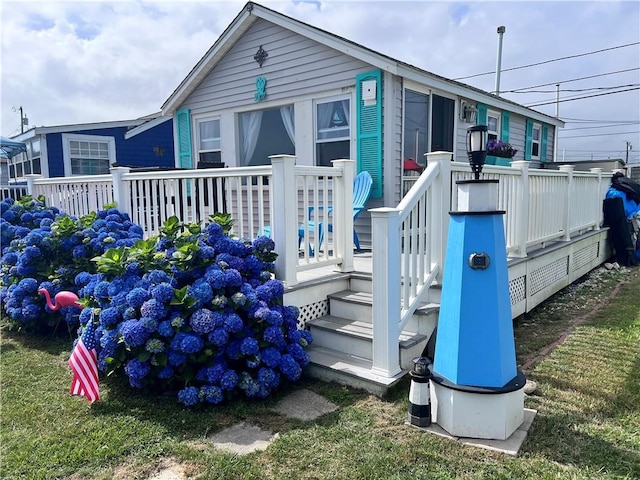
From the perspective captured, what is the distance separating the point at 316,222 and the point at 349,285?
0.75m

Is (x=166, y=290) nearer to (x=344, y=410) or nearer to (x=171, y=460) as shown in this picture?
(x=171, y=460)

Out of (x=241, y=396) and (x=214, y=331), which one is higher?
(x=214, y=331)

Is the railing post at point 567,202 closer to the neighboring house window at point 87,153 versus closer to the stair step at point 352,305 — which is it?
the stair step at point 352,305

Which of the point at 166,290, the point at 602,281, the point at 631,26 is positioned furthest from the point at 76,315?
the point at 631,26

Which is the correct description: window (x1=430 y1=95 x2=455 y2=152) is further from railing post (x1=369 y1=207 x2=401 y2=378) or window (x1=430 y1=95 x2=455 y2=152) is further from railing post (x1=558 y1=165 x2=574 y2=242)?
railing post (x1=369 y1=207 x2=401 y2=378)

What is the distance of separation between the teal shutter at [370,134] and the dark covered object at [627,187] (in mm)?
4953

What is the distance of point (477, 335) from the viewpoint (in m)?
2.27

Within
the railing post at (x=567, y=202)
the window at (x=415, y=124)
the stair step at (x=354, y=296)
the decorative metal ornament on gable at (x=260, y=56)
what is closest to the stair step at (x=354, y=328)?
the stair step at (x=354, y=296)

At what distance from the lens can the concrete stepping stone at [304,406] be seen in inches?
101

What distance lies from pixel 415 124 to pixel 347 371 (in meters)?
4.37

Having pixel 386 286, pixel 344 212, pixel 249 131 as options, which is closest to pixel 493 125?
pixel 249 131

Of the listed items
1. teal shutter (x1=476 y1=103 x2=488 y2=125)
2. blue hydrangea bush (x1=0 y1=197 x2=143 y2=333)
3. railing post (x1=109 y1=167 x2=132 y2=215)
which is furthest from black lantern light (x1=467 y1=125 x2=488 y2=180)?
teal shutter (x1=476 y1=103 x2=488 y2=125)

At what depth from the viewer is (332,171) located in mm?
3639

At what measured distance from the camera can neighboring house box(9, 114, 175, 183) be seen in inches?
490
